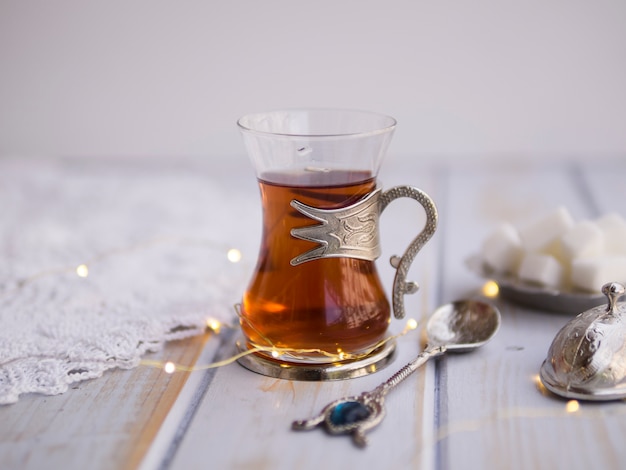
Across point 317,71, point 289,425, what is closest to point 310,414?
point 289,425

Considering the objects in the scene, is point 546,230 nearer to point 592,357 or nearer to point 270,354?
point 592,357

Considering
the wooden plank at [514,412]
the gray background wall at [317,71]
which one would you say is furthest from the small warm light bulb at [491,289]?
the gray background wall at [317,71]

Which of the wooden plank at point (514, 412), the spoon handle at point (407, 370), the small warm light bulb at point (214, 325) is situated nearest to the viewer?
the wooden plank at point (514, 412)

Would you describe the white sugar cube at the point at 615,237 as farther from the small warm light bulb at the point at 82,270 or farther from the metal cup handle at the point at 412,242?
the small warm light bulb at the point at 82,270

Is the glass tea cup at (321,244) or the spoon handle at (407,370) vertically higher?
the glass tea cup at (321,244)

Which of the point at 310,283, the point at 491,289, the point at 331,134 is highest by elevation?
the point at 331,134

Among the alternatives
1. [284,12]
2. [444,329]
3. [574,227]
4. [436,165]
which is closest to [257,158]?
[444,329]

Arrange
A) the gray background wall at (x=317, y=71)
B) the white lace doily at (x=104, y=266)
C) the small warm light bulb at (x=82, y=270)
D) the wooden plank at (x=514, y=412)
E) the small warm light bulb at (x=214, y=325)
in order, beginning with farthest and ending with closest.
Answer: the gray background wall at (x=317, y=71) < the small warm light bulb at (x=82, y=270) < the small warm light bulb at (x=214, y=325) < the white lace doily at (x=104, y=266) < the wooden plank at (x=514, y=412)

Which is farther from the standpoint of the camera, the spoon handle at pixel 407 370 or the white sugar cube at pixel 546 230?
the white sugar cube at pixel 546 230
